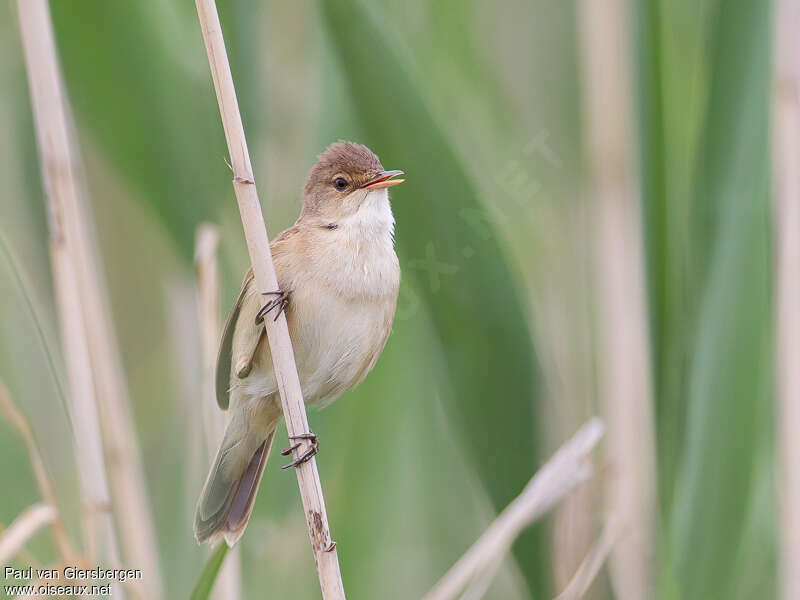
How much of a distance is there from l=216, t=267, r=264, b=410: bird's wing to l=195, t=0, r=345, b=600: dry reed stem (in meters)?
0.34

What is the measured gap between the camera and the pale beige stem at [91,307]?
5.19 ft

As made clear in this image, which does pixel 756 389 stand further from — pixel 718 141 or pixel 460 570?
pixel 460 570

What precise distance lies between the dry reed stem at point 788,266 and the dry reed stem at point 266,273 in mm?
939

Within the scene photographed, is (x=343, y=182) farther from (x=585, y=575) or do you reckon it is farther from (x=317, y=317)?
(x=585, y=575)

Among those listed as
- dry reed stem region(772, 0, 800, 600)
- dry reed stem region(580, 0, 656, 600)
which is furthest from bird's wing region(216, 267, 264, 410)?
dry reed stem region(772, 0, 800, 600)

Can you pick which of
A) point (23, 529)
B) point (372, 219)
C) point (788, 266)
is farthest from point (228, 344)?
point (788, 266)

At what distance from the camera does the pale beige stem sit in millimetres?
1583

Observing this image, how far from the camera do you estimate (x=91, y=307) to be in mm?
1818

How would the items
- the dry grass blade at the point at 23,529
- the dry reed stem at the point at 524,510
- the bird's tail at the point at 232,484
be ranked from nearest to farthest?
the dry grass blade at the point at 23,529, the dry reed stem at the point at 524,510, the bird's tail at the point at 232,484

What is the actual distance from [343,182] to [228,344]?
1.46 feet

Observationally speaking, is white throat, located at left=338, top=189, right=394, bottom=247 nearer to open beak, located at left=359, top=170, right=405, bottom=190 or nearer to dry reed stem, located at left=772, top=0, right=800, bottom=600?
open beak, located at left=359, top=170, right=405, bottom=190

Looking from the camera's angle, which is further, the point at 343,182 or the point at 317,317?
the point at 343,182

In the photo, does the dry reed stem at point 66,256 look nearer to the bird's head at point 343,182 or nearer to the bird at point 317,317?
the bird at point 317,317

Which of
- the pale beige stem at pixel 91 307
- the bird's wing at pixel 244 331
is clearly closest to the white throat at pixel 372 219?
the bird's wing at pixel 244 331
